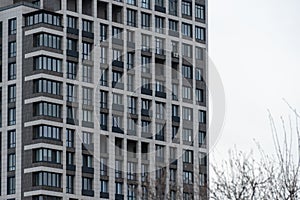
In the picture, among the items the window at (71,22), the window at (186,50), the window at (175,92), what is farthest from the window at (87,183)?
the window at (186,50)

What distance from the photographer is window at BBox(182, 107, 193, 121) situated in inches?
5021

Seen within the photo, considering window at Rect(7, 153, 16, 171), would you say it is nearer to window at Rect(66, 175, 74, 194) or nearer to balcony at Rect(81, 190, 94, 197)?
window at Rect(66, 175, 74, 194)

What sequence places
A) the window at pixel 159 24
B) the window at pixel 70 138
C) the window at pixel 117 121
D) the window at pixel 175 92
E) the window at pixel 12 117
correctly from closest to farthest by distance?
the window at pixel 12 117 < the window at pixel 70 138 < the window at pixel 117 121 < the window at pixel 159 24 < the window at pixel 175 92

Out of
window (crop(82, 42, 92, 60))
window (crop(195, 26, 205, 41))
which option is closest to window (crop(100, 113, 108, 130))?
window (crop(82, 42, 92, 60))

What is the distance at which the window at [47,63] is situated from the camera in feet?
377

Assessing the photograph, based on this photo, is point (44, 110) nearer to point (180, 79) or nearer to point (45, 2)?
point (45, 2)

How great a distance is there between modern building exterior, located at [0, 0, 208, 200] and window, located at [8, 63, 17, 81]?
0.29 feet

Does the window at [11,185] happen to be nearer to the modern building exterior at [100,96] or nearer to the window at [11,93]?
the modern building exterior at [100,96]

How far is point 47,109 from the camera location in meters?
115

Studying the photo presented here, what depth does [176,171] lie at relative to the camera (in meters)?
125

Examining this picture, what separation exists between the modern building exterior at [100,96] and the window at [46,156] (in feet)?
0.28

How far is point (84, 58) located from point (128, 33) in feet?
21.1

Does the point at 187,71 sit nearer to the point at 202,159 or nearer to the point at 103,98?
the point at 202,159

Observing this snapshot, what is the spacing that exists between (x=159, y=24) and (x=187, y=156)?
12.9 m
